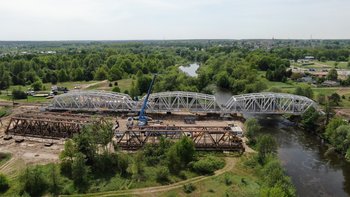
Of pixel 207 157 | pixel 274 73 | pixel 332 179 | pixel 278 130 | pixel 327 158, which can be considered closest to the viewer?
pixel 332 179

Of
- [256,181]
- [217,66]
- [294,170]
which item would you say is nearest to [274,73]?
[217,66]

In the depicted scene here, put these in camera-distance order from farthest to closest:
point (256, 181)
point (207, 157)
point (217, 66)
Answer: point (217, 66) → point (207, 157) → point (256, 181)

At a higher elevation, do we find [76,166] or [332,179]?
[76,166]

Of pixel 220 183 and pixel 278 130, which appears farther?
pixel 278 130

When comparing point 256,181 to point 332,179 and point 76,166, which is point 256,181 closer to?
point 332,179

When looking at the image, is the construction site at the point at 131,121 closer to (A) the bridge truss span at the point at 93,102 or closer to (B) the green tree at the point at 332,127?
(A) the bridge truss span at the point at 93,102

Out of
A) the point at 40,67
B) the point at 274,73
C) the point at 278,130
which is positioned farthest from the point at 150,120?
the point at 40,67

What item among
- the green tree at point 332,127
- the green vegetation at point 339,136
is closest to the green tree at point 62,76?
the green vegetation at point 339,136
